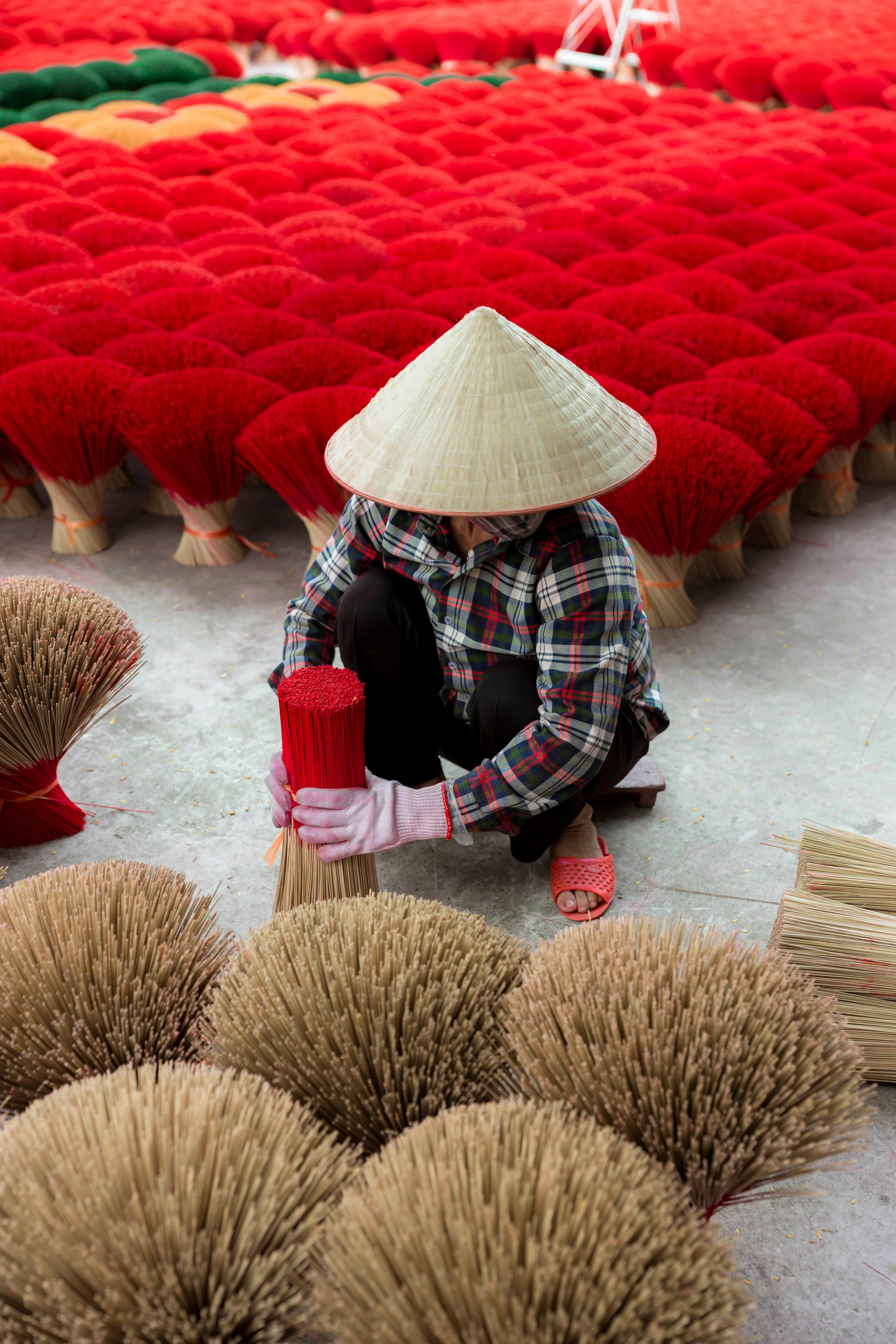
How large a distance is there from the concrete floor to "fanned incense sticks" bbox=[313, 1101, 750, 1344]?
34 centimetres

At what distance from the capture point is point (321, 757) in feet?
3.67

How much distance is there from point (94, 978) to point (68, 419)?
145 cm

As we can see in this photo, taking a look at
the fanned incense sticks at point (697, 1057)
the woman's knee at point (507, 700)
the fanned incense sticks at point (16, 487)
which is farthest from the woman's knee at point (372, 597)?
the fanned incense sticks at point (16, 487)

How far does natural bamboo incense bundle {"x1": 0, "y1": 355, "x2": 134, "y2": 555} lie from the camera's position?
6.85 ft

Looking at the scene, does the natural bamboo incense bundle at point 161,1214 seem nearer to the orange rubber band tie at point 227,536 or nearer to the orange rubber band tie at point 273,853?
the orange rubber band tie at point 273,853

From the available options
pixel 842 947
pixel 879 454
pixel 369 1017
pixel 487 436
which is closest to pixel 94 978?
pixel 369 1017

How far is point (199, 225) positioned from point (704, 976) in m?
3.10

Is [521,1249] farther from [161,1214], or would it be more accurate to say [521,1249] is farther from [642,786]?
[642,786]

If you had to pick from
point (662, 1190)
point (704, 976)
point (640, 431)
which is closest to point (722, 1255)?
point (662, 1190)

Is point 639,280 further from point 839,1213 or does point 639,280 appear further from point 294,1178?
point 294,1178

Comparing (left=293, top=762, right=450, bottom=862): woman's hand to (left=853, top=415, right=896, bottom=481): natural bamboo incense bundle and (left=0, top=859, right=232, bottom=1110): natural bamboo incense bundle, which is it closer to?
(left=0, top=859, right=232, bottom=1110): natural bamboo incense bundle

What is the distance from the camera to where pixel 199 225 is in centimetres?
331

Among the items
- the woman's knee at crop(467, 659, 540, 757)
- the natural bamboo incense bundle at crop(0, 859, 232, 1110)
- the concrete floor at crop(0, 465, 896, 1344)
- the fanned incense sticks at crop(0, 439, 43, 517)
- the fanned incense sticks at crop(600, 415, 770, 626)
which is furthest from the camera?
the fanned incense sticks at crop(0, 439, 43, 517)

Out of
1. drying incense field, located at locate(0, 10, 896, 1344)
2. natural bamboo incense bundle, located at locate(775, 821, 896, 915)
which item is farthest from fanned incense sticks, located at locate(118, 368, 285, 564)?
natural bamboo incense bundle, located at locate(775, 821, 896, 915)
